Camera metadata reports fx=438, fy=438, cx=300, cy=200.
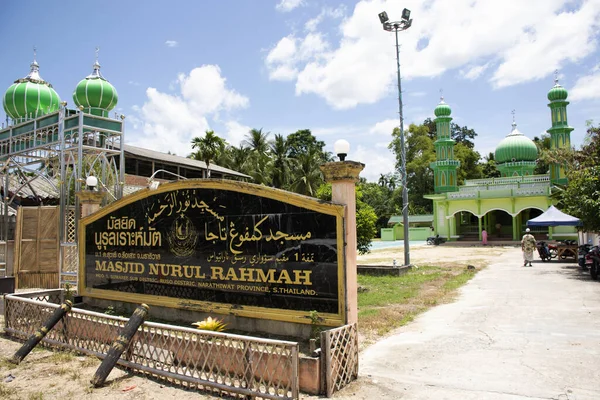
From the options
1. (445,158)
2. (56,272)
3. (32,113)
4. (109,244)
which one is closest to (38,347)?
(109,244)

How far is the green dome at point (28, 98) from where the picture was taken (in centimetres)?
1540

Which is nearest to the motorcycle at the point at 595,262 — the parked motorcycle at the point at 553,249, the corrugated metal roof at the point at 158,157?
the parked motorcycle at the point at 553,249

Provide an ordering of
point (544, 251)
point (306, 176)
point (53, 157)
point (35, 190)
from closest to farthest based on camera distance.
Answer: point (53, 157)
point (544, 251)
point (35, 190)
point (306, 176)

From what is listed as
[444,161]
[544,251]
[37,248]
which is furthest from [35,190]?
[444,161]

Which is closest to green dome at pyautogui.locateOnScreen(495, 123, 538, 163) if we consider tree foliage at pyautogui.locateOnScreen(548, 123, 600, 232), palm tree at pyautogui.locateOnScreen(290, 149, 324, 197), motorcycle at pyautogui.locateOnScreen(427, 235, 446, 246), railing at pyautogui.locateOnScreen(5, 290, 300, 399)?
motorcycle at pyautogui.locateOnScreen(427, 235, 446, 246)

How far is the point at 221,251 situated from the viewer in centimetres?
654

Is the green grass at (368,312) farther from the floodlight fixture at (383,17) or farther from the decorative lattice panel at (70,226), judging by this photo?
the floodlight fixture at (383,17)

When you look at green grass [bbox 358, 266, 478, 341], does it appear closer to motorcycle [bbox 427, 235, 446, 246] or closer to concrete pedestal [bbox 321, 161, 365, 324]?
concrete pedestal [bbox 321, 161, 365, 324]

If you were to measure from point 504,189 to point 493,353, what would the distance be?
33.1 meters

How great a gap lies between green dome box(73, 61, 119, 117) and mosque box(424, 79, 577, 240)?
30309 mm

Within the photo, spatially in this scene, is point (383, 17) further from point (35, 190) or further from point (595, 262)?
point (35, 190)

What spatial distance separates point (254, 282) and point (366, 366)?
1839 millimetres

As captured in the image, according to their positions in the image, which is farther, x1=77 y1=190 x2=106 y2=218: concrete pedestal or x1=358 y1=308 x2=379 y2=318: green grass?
x1=77 y1=190 x2=106 y2=218: concrete pedestal

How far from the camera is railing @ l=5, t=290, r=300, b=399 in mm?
4484
